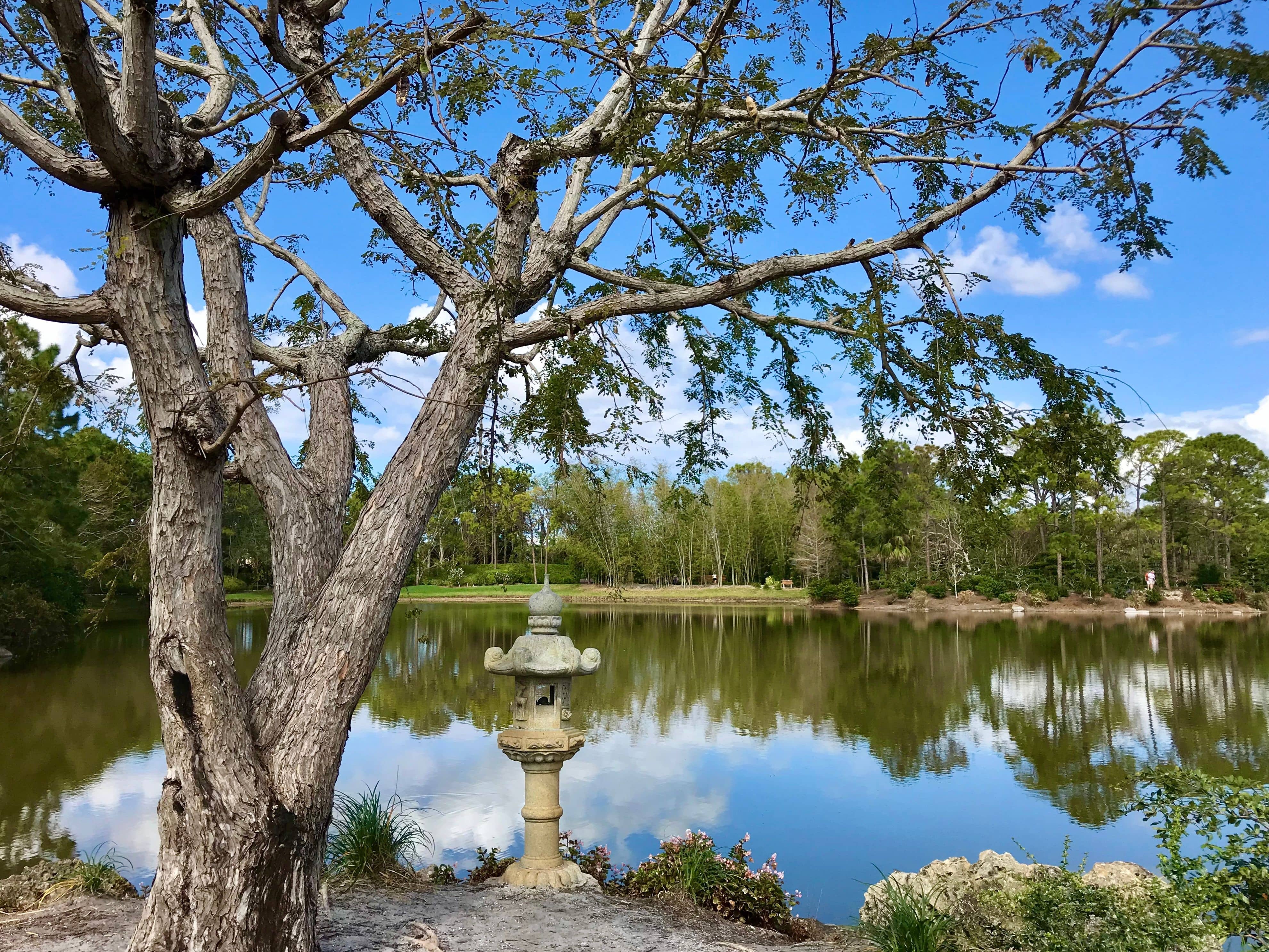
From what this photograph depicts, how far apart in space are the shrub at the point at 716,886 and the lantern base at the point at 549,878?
13.0 inches

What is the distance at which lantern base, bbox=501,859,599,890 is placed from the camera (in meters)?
4.92

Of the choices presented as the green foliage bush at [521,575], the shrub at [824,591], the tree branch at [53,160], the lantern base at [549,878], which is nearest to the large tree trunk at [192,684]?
the tree branch at [53,160]

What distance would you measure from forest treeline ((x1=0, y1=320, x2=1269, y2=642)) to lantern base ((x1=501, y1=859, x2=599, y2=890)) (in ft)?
6.03

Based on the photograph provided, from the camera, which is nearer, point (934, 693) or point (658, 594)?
point (934, 693)

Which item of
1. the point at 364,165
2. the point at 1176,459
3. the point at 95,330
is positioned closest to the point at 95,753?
the point at 95,330

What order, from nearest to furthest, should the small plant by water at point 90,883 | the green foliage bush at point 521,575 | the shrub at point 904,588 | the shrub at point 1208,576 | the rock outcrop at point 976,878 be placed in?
the rock outcrop at point 976,878 → the small plant by water at point 90,883 → the green foliage bush at point 521,575 → the shrub at point 1208,576 → the shrub at point 904,588

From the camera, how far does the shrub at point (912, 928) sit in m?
3.63

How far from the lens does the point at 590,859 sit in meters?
5.54

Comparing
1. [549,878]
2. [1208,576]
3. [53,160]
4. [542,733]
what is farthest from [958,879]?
[1208,576]

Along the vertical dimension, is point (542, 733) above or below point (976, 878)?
above

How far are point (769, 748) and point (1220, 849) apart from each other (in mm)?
7762

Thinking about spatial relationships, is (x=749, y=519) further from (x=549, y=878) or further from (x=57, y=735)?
(x=549, y=878)

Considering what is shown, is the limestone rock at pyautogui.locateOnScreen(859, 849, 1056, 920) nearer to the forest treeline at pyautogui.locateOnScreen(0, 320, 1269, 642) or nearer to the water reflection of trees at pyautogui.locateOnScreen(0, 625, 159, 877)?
the forest treeline at pyautogui.locateOnScreen(0, 320, 1269, 642)

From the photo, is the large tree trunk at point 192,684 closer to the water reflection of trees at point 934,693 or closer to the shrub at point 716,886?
the water reflection of trees at point 934,693
